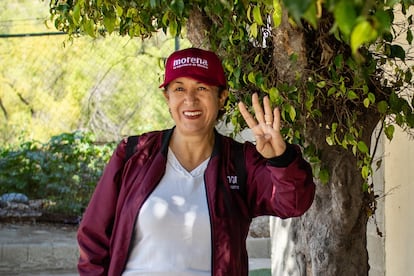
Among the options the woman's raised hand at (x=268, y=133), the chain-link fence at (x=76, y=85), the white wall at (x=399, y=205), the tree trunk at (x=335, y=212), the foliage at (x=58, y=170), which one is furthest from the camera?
the chain-link fence at (x=76, y=85)

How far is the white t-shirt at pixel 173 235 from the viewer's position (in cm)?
312

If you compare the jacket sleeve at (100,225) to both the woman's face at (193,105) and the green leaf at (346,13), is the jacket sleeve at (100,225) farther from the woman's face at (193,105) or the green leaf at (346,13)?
the green leaf at (346,13)

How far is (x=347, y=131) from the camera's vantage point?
367 centimetres

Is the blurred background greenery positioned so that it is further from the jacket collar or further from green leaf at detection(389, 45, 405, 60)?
the jacket collar

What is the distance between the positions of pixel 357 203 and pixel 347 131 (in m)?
0.34

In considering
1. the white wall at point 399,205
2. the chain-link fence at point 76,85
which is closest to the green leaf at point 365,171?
the white wall at point 399,205

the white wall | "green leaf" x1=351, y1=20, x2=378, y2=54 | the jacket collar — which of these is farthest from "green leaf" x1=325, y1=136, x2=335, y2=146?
"green leaf" x1=351, y1=20, x2=378, y2=54

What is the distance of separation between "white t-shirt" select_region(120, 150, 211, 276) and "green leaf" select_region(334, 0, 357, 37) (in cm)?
173

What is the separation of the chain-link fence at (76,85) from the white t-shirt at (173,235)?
1006cm

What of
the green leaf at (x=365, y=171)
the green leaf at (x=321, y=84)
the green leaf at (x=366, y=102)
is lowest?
the green leaf at (x=365, y=171)

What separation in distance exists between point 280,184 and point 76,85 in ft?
45.5

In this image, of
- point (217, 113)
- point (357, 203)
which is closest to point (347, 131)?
point (357, 203)

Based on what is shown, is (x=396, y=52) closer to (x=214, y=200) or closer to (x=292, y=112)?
(x=292, y=112)

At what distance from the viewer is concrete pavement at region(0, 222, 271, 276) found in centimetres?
989
